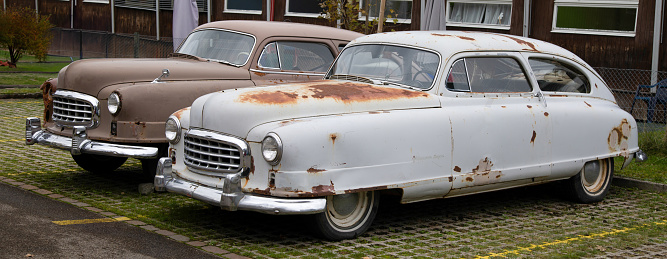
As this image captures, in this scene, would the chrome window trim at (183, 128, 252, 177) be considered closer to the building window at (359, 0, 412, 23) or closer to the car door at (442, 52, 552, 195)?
the car door at (442, 52, 552, 195)

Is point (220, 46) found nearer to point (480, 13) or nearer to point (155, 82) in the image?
point (155, 82)

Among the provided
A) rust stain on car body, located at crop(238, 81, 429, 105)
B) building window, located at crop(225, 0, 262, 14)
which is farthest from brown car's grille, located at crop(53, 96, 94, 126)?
building window, located at crop(225, 0, 262, 14)

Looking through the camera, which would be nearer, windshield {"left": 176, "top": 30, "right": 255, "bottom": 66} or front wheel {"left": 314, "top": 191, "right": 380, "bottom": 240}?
front wheel {"left": 314, "top": 191, "right": 380, "bottom": 240}

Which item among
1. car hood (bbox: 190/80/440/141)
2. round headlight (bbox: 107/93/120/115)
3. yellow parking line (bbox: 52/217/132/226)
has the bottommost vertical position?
yellow parking line (bbox: 52/217/132/226)

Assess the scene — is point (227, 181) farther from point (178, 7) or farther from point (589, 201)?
point (178, 7)

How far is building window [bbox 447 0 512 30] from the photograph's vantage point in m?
17.9

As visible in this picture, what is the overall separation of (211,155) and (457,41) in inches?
100

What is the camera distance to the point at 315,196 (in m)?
6.61

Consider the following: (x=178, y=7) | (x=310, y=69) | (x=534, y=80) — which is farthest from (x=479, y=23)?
(x=534, y=80)

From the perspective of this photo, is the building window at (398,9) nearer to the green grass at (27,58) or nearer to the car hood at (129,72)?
the car hood at (129,72)

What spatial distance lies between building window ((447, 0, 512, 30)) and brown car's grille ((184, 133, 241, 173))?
38.3ft

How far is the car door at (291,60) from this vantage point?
31.7ft

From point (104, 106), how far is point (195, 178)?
189 cm

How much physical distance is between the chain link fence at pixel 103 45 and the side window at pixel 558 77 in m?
14.2
